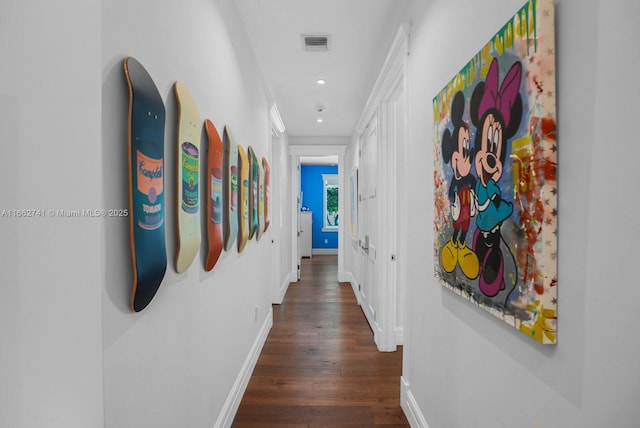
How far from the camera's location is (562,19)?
76 centimetres

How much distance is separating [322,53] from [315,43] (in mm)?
177

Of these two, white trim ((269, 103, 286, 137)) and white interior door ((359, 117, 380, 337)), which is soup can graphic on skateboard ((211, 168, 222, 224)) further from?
white trim ((269, 103, 286, 137))

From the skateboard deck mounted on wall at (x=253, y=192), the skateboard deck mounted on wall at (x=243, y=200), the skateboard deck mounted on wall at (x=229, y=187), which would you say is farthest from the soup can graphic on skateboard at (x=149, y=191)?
the skateboard deck mounted on wall at (x=253, y=192)

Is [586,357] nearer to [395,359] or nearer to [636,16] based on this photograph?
[636,16]

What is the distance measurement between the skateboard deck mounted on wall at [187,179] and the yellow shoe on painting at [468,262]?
3.42ft

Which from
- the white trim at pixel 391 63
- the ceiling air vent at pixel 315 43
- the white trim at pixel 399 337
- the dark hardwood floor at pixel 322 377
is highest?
the ceiling air vent at pixel 315 43

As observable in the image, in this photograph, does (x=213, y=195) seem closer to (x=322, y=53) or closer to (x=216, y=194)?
(x=216, y=194)

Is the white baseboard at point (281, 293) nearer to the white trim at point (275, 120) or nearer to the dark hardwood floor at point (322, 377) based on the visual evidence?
the dark hardwood floor at point (322, 377)

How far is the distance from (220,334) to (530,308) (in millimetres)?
1503

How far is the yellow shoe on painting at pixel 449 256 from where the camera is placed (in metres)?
1.30

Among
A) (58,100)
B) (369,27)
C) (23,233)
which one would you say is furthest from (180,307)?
(369,27)

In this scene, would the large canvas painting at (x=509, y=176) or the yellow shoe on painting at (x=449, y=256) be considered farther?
the yellow shoe on painting at (x=449, y=256)

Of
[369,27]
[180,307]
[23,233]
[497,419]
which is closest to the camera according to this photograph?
[23,233]

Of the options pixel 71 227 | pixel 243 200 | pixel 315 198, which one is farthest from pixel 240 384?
pixel 315 198
